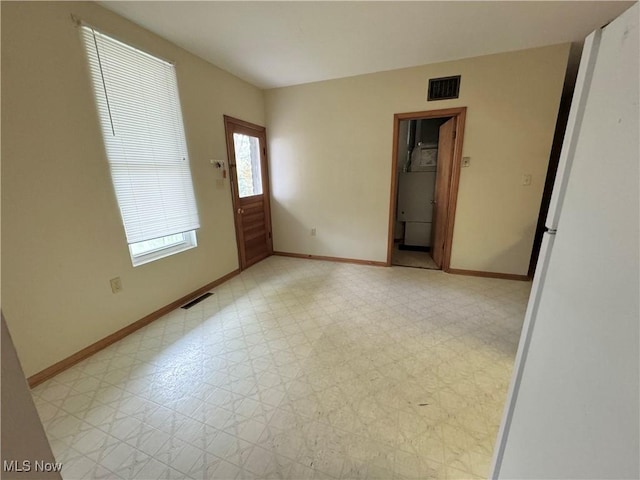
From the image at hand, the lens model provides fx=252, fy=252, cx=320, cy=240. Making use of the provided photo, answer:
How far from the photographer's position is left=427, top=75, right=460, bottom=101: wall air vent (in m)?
2.81

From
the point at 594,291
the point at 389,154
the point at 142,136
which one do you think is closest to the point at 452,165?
the point at 389,154

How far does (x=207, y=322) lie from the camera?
2279mm

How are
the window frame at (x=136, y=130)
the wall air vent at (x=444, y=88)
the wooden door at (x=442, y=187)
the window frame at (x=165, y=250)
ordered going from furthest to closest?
the wooden door at (x=442, y=187) < the wall air vent at (x=444, y=88) < the window frame at (x=165, y=250) < the window frame at (x=136, y=130)

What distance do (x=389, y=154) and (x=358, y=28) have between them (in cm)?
143

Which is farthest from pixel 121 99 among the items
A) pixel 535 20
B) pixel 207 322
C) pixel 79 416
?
pixel 535 20

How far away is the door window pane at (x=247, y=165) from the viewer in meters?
3.34

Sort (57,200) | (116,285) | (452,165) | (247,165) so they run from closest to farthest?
(57,200) → (116,285) → (452,165) → (247,165)

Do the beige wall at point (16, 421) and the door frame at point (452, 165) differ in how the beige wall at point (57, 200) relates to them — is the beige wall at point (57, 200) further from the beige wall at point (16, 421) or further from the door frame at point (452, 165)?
the door frame at point (452, 165)

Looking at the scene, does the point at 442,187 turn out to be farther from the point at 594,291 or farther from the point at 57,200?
the point at 57,200

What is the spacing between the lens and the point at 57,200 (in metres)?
1.66

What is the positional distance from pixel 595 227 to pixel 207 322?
2.49m
